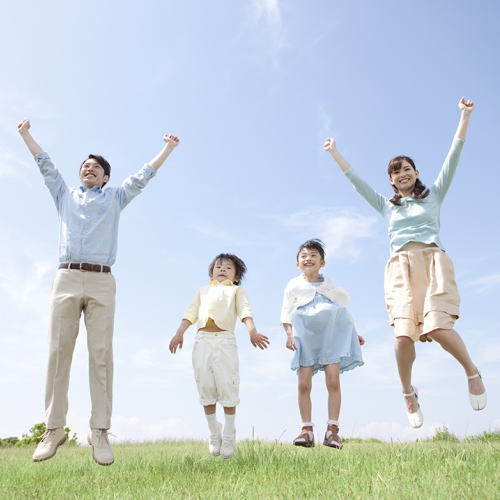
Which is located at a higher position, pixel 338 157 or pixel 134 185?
pixel 338 157

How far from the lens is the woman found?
641 cm

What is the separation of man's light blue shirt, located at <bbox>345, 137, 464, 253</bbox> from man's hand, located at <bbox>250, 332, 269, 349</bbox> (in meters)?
1.79

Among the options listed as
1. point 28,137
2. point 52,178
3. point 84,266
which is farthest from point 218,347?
point 28,137

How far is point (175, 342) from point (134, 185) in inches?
71.0

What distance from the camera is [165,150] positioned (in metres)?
7.02

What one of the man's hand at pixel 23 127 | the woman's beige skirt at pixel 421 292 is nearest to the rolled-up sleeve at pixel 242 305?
the woman's beige skirt at pixel 421 292

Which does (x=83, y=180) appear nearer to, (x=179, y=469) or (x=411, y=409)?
(x=179, y=469)

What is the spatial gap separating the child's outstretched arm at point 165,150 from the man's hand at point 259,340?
2.21m

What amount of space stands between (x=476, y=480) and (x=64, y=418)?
4045mm

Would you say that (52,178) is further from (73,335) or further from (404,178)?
(404,178)

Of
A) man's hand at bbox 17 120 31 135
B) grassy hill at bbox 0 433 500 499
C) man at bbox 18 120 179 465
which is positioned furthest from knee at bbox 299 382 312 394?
man's hand at bbox 17 120 31 135

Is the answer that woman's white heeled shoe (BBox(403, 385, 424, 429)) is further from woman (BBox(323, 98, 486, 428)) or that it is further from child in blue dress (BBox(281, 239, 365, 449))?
child in blue dress (BBox(281, 239, 365, 449))

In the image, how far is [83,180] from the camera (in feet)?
22.5

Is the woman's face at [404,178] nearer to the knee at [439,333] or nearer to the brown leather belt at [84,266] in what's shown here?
the knee at [439,333]
